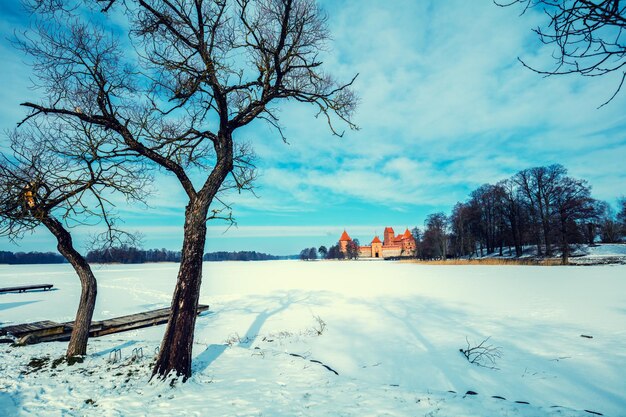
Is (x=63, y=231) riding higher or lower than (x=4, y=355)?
higher

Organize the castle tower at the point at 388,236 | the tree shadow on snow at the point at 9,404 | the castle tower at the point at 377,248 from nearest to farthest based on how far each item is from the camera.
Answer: the tree shadow on snow at the point at 9,404 < the castle tower at the point at 377,248 < the castle tower at the point at 388,236

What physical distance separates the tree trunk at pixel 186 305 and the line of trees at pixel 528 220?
3673cm

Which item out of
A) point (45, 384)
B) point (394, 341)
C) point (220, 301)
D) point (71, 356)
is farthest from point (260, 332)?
point (220, 301)

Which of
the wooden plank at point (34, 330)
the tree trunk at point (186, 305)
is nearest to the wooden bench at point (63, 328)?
the wooden plank at point (34, 330)

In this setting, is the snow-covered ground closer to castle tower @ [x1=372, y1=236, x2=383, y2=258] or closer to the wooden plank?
the wooden plank

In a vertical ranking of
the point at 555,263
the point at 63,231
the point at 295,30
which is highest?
the point at 295,30

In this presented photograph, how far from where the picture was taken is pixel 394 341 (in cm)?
747

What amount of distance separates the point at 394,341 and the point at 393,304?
5018mm

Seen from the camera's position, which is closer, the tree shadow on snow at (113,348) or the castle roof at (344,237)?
the tree shadow on snow at (113,348)

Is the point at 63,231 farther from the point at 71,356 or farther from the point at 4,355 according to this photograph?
the point at 4,355

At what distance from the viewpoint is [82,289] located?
5.62 meters

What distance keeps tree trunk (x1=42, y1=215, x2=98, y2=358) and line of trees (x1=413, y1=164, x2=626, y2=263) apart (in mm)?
37777

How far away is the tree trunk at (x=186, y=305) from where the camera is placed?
4.55 m

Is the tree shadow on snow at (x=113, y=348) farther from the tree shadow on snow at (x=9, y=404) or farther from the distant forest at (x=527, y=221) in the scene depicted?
the distant forest at (x=527, y=221)
